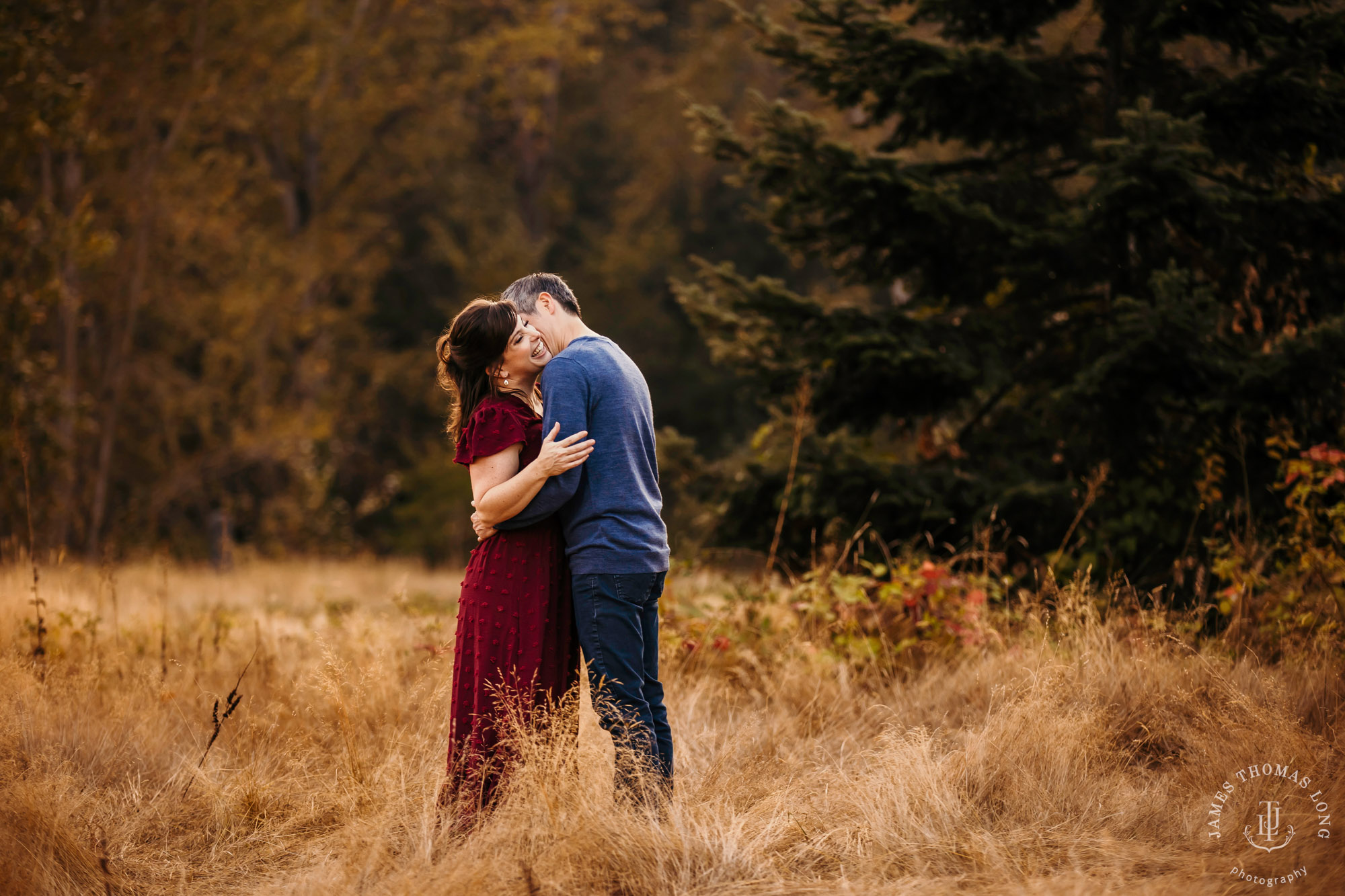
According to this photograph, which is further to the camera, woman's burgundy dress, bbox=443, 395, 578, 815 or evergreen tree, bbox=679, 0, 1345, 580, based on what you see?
evergreen tree, bbox=679, 0, 1345, 580

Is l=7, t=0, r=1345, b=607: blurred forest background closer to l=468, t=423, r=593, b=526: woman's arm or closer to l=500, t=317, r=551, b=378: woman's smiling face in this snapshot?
l=500, t=317, r=551, b=378: woman's smiling face

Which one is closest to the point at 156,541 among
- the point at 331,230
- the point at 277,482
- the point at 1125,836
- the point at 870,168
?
the point at 277,482

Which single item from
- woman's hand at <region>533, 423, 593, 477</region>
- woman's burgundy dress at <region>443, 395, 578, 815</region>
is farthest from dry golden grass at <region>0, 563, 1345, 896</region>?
woman's hand at <region>533, 423, 593, 477</region>

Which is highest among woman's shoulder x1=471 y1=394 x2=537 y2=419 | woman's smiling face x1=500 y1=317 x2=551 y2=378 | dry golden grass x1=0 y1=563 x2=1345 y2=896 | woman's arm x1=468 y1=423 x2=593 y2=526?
woman's smiling face x1=500 y1=317 x2=551 y2=378

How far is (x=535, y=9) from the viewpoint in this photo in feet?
66.8

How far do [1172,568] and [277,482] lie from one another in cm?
1608

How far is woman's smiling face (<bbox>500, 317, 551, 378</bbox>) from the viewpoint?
3062 mm

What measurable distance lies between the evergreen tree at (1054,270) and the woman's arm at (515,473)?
2966 millimetres

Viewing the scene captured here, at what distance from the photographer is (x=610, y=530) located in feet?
9.61

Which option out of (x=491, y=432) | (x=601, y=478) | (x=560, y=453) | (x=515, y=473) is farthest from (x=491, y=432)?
(x=601, y=478)

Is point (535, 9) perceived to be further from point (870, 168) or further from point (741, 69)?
point (870, 168)

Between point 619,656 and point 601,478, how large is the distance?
1.81ft

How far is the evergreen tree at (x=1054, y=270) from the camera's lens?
16.5 feet

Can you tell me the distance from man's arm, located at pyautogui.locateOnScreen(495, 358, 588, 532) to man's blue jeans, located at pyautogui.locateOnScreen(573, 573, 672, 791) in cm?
24
